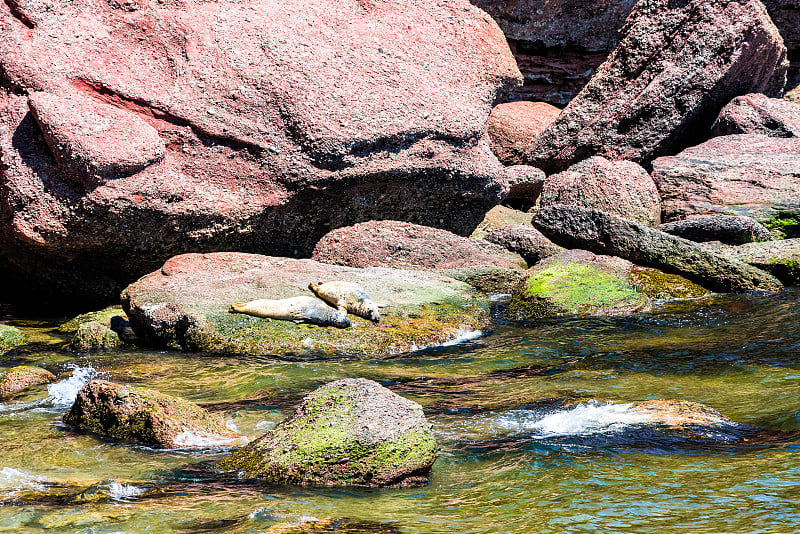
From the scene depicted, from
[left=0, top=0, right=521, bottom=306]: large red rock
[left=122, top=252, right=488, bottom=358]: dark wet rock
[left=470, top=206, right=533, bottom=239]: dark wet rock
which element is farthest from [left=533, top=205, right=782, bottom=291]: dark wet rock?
[left=122, top=252, right=488, bottom=358]: dark wet rock

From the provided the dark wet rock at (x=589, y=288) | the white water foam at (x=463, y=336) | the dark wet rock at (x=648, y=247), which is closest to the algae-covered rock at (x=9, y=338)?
the white water foam at (x=463, y=336)

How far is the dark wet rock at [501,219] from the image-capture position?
12.9 m

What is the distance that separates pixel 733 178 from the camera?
42.2 feet

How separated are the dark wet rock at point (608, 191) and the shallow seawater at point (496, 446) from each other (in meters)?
4.01

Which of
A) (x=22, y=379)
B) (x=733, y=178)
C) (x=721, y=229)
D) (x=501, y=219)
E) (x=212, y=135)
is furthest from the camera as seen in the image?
(x=501, y=219)

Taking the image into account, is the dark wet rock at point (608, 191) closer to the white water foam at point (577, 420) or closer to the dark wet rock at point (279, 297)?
the dark wet rock at point (279, 297)

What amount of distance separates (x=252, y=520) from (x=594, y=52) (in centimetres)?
1703

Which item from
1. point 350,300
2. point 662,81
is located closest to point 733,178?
point 662,81

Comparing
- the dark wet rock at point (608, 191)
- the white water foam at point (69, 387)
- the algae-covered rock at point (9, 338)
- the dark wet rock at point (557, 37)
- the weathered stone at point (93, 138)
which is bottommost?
the white water foam at point (69, 387)

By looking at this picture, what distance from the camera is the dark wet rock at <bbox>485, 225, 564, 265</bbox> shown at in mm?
11297

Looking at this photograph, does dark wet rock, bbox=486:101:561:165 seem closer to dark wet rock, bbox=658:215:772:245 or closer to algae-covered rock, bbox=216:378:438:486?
dark wet rock, bbox=658:215:772:245

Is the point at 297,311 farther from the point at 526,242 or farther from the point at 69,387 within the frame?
the point at 526,242

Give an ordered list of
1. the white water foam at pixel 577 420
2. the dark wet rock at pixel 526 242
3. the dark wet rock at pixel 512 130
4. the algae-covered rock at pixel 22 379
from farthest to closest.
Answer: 1. the dark wet rock at pixel 512 130
2. the dark wet rock at pixel 526 242
3. the algae-covered rock at pixel 22 379
4. the white water foam at pixel 577 420

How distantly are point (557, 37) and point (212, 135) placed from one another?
11011mm
